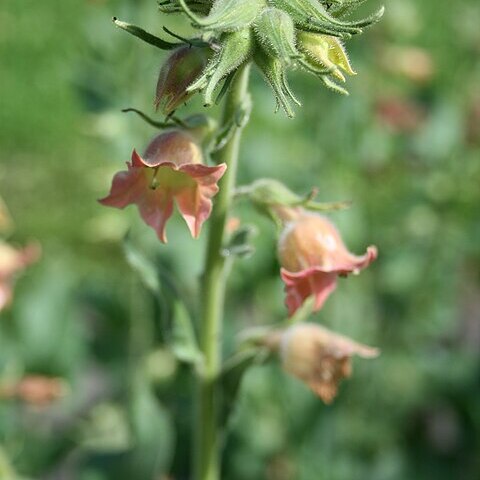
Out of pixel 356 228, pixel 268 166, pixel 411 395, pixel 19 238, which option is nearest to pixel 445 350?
pixel 411 395

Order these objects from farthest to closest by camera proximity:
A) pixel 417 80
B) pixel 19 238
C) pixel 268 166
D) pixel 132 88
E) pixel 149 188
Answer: pixel 19 238 < pixel 417 80 < pixel 268 166 < pixel 132 88 < pixel 149 188

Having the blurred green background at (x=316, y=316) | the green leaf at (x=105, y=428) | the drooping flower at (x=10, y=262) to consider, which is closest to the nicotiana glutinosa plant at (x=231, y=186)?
the drooping flower at (x=10, y=262)

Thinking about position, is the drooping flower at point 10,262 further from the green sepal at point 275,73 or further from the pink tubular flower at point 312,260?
the green sepal at point 275,73

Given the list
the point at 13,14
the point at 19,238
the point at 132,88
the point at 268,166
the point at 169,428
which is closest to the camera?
the point at 169,428

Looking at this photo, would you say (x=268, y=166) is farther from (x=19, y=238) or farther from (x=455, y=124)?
(x=19, y=238)

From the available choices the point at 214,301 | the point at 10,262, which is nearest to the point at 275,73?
the point at 214,301

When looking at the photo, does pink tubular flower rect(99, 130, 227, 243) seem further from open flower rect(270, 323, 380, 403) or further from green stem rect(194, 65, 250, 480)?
open flower rect(270, 323, 380, 403)

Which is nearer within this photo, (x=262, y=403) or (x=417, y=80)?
(x=262, y=403)
